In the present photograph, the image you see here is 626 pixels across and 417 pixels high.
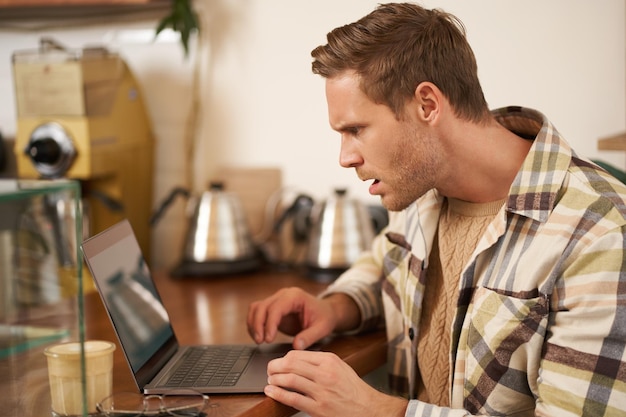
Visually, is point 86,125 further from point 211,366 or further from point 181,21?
point 211,366

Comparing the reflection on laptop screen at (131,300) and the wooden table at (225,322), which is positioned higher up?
the reflection on laptop screen at (131,300)

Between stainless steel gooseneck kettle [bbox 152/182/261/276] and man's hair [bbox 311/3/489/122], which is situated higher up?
man's hair [bbox 311/3/489/122]

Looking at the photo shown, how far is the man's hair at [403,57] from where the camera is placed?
144cm

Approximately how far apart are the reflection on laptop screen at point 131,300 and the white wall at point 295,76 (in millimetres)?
911

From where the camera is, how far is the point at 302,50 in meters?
2.43

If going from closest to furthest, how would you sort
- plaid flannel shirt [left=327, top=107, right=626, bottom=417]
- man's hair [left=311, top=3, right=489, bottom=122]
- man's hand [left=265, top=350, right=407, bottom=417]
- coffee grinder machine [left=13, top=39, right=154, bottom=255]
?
plaid flannel shirt [left=327, top=107, right=626, bottom=417]
man's hand [left=265, top=350, right=407, bottom=417]
man's hair [left=311, top=3, right=489, bottom=122]
coffee grinder machine [left=13, top=39, right=154, bottom=255]

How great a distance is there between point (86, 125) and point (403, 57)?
113 centimetres

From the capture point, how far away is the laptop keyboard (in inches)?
55.4

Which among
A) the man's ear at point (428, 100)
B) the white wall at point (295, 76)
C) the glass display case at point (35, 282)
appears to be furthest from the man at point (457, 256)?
the white wall at point (295, 76)

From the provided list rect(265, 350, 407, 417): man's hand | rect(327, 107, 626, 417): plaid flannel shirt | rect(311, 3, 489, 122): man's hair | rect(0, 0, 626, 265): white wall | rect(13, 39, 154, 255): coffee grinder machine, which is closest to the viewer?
rect(327, 107, 626, 417): plaid flannel shirt

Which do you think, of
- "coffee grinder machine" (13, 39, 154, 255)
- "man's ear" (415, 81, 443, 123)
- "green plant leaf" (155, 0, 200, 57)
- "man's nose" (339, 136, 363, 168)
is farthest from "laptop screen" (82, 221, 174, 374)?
"green plant leaf" (155, 0, 200, 57)

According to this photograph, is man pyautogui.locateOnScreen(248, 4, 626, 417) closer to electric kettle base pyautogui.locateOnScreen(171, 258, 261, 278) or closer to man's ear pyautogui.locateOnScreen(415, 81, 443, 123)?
man's ear pyautogui.locateOnScreen(415, 81, 443, 123)

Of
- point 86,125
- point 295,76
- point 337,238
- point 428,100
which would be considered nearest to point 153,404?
point 428,100

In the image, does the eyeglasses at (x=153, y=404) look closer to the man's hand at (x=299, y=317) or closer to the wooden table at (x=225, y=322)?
the wooden table at (x=225, y=322)
